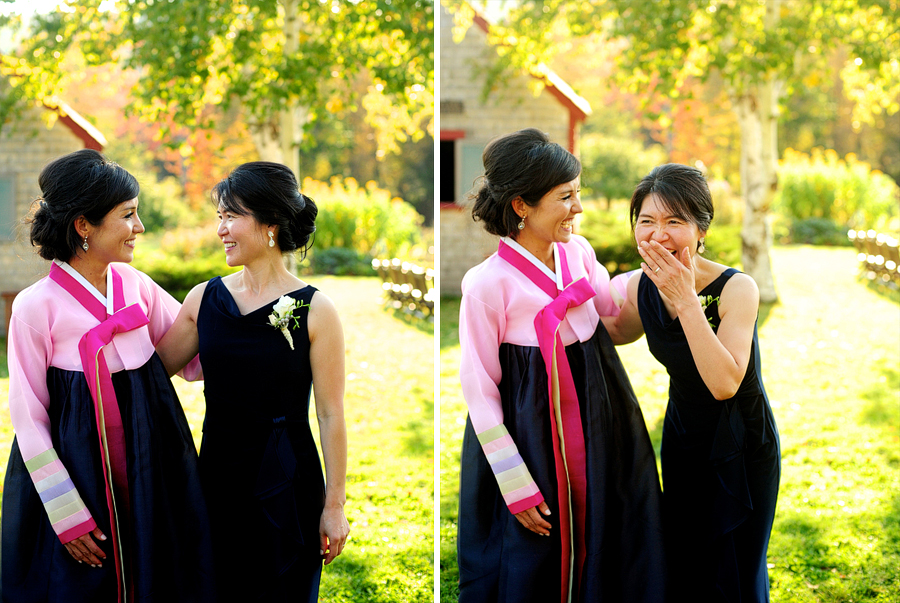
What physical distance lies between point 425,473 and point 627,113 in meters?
33.4

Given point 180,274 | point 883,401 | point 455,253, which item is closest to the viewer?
point 883,401

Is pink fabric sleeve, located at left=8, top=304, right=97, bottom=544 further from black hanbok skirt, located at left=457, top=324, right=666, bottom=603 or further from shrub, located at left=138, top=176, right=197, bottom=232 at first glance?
shrub, located at left=138, top=176, right=197, bottom=232

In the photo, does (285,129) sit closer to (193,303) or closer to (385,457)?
(385,457)

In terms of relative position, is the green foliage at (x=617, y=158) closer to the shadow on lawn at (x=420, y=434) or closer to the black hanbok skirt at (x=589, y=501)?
the shadow on lawn at (x=420, y=434)

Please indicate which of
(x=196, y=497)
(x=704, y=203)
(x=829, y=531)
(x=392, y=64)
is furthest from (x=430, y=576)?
(x=392, y=64)

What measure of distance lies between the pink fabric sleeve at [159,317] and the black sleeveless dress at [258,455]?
187 mm

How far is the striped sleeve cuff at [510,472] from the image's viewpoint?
2537mm

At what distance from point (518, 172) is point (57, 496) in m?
1.85

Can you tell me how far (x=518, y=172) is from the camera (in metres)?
2.62

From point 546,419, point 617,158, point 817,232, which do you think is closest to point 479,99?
point 817,232

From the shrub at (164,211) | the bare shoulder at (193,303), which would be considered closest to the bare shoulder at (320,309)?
the bare shoulder at (193,303)

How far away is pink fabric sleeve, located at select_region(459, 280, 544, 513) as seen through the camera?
8.34ft

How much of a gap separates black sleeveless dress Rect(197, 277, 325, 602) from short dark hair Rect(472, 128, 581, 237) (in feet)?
2.37

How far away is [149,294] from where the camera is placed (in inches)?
107
